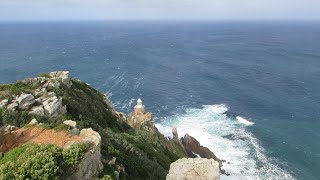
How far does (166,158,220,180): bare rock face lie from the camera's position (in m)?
21.7

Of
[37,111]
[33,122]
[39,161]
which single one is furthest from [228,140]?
[39,161]

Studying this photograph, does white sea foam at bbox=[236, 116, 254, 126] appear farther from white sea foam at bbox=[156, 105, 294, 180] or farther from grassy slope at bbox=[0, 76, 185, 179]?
grassy slope at bbox=[0, 76, 185, 179]

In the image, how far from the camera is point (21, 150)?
63.2ft

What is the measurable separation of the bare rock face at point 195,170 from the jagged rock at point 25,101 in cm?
1406

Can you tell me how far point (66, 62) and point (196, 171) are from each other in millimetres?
120257

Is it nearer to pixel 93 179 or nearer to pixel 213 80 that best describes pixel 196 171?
pixel 93 179

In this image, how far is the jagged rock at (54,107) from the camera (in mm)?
27531

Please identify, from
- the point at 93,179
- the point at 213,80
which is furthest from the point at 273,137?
the point at 93,179

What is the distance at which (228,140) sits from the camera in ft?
223

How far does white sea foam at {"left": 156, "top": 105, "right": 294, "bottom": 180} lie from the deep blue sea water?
0.60ft

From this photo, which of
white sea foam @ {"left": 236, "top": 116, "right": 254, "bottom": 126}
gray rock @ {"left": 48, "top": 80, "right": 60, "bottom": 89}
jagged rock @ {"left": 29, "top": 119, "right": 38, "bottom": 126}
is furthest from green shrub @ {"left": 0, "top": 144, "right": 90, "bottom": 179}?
white sea foam @ {"left": 236, "top": 116, "right": 254, "bottom": 126}

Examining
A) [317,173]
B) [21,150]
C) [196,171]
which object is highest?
[21,150]

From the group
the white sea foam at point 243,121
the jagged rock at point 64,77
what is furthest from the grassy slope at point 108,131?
the white sea foam at point 243,121

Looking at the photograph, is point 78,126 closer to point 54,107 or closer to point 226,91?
point 54,107
